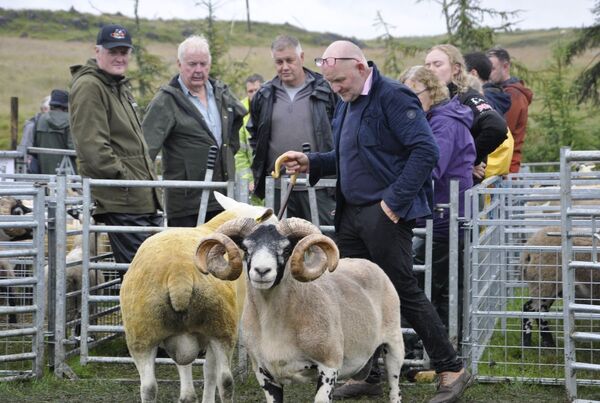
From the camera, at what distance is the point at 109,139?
798 centimetres

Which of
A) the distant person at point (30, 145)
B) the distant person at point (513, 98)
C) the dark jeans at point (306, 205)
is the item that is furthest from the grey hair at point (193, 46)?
the distant person at point (30, 145)

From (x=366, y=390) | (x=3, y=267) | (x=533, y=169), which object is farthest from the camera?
(x=533, y=169)

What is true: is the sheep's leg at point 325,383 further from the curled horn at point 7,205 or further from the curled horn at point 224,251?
the curled horn at point 7,205

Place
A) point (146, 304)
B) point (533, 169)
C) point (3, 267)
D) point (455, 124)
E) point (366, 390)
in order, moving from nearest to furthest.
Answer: point (146, 304) < point (366, 390) < point (455, 124) < point (3, 267) < point (533, 169)

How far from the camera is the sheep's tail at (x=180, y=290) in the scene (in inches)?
231

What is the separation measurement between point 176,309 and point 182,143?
294 centimetres

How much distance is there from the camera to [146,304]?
596cm

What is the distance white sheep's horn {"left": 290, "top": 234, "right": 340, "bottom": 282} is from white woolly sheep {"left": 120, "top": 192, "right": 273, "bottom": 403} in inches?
23.4

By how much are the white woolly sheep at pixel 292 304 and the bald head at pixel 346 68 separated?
1.25 meters

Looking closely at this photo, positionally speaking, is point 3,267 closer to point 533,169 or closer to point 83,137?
point 83,137

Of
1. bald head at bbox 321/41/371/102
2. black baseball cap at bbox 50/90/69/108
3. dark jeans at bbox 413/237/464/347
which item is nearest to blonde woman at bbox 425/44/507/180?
dark jeans at bbox 413/237/464/347

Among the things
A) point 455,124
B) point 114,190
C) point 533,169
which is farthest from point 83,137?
point 533,169

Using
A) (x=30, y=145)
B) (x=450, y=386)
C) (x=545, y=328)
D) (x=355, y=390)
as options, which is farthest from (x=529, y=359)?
(x=30, y=145)

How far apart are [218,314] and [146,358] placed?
0.51 m
